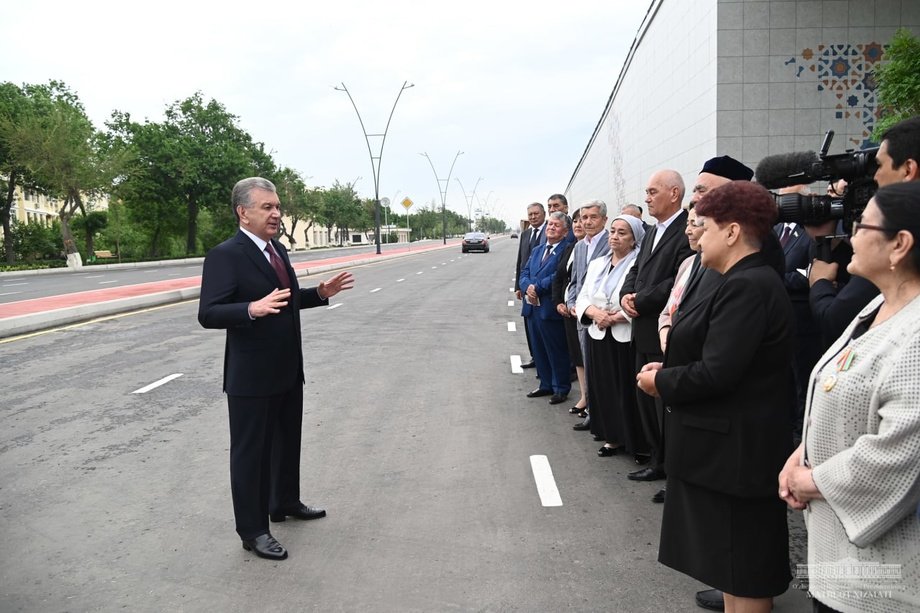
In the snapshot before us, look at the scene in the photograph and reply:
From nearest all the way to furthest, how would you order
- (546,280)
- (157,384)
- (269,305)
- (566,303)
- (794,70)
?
(269,305) → (566,303) → (546,280) → (157,384) → (794,70)

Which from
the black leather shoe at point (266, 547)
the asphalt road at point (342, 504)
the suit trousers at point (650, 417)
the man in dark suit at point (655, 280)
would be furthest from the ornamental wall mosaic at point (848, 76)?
the black leather shoe at point (266, 547)

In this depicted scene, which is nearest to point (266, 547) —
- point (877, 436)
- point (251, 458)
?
point (251, 458)

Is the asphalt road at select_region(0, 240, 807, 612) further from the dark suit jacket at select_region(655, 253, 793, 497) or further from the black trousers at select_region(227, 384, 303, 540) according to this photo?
the dark suit jacket at select_region(655, 253, 793, 497)

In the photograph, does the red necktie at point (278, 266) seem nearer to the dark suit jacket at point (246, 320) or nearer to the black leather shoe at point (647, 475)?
the dark suit jacket at point (246, 320)

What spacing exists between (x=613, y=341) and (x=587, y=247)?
3.92 feet

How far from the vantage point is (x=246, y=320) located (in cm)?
384

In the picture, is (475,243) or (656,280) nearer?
(656,280)

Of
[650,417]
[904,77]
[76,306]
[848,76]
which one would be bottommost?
[650,417]

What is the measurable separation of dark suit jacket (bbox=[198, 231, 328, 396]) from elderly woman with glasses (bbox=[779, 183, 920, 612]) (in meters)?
2.89

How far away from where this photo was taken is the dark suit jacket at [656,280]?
4.81m

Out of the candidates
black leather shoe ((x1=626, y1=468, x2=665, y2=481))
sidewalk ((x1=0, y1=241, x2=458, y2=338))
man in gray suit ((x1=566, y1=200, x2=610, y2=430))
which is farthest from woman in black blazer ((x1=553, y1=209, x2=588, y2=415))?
sidewalk ((x1=0, y1=241, x2=458, y2=338))

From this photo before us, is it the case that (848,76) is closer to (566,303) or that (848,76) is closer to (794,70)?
(794,70)

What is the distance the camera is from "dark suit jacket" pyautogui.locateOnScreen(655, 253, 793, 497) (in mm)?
2734

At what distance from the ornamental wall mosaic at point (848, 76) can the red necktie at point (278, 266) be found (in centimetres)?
1026
